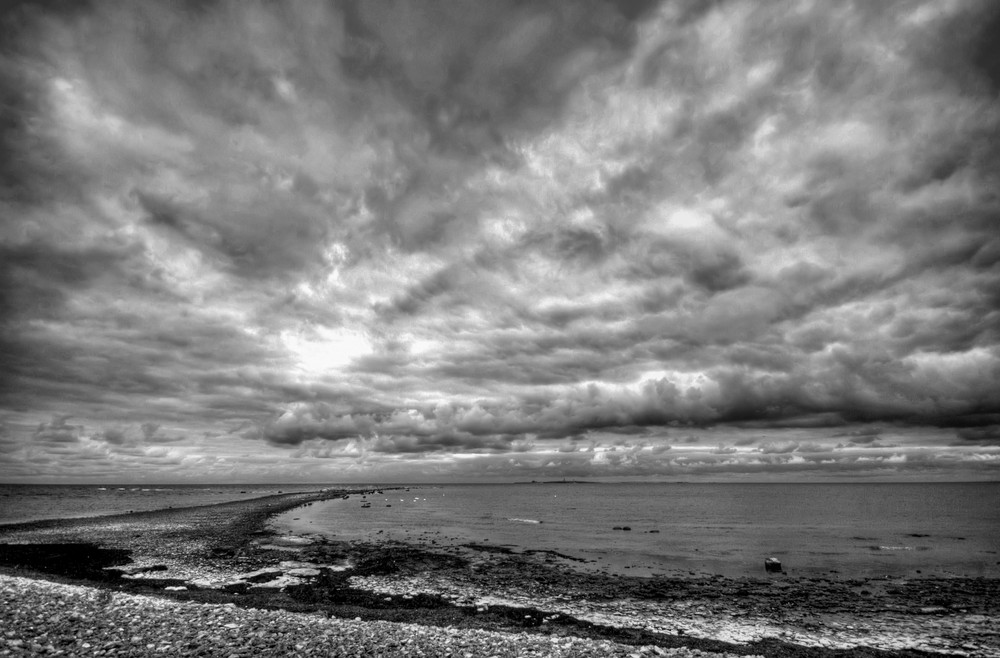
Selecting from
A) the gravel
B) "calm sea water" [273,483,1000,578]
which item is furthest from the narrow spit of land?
"calm sea water" [273,483,1000,578]

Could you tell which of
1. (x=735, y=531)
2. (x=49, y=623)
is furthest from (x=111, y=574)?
(x=735, y=531)

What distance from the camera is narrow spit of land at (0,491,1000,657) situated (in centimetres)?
1758

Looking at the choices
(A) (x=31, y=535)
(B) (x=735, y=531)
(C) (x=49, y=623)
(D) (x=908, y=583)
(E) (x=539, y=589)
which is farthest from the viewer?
(B) (x=735, y=531)

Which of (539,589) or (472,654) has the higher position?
(472,654)

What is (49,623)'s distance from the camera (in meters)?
17.9

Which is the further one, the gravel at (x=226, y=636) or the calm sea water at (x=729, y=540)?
A: the calm sea water at (x=729, y=540)

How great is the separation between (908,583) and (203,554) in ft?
172

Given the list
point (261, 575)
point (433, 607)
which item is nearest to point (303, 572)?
point (261, 575)

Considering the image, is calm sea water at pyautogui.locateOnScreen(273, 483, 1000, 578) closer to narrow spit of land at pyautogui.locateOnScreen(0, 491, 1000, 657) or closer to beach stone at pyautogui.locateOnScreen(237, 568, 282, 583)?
narrow spit of land at pyautogui.locateOnScreen(0, 491, 1000, 657)

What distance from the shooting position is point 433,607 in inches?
1040

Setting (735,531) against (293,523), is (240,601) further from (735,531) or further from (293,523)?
(735,531)

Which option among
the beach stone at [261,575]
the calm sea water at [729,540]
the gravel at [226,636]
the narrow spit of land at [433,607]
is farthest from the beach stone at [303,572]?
the calm sea water at [729,540]

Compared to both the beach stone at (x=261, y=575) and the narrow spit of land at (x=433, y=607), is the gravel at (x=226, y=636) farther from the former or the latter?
the beach stone at (x=261, y=575)

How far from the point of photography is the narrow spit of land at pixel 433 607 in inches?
692
